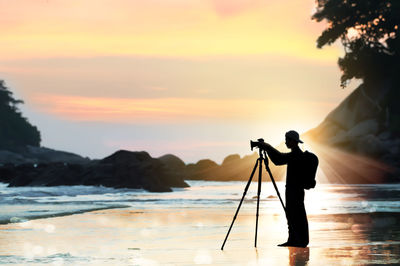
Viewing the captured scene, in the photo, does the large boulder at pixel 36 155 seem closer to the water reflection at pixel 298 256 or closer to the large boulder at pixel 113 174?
the large boulder at pixel 113 174

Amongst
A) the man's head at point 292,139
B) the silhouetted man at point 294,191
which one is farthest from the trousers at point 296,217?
the man's head at point 292,139

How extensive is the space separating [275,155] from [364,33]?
2303 inches

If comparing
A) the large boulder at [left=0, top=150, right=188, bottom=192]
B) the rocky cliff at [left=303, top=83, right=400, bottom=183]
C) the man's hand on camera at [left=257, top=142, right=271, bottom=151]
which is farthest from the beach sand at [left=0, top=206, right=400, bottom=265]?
the rocky cliff at [left=303, top=83, right=400, bottom=183]

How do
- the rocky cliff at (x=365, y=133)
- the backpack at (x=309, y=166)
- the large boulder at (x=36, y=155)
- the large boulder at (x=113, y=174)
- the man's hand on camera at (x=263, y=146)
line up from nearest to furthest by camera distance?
the man's hand on camera at (x=263, y=146) → the backpack at (x=309, y=166) → the large boulder at (x=113, y=174) → the rocky cliff at (x=365, y=133) → the large boulder at (x=36, y=155)

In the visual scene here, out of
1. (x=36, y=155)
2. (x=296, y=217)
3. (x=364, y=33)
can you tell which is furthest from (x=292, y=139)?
(x=36, y=155)

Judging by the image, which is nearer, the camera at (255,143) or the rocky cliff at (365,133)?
the camera at (255,143)

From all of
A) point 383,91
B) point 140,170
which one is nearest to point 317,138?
point 383,91

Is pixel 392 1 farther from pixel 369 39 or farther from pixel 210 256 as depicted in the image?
pixel 210 256

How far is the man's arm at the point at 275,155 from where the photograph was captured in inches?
436

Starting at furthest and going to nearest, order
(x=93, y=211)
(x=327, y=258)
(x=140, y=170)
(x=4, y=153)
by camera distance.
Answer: (x=4, y=153) < (x=140, y=170) < (x=93, y=211) < (x=327, y=258)

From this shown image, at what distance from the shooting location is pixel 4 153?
12669 cm

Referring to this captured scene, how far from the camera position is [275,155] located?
1130 cm

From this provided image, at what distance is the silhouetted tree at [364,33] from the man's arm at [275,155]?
5676 centimetres

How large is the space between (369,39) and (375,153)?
1066 centimetres
